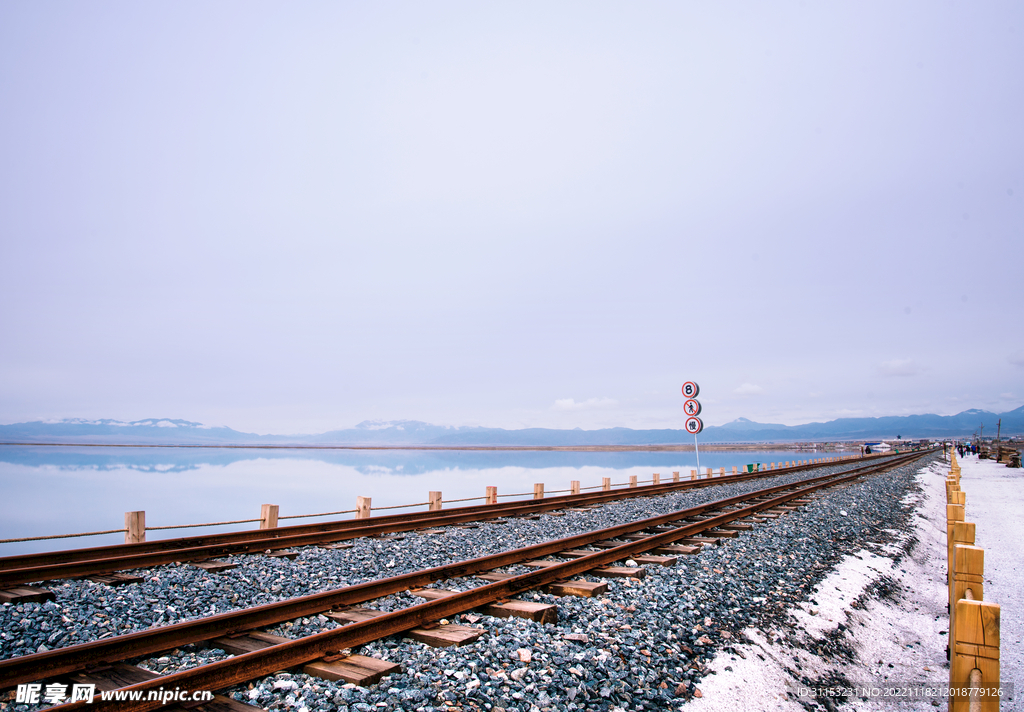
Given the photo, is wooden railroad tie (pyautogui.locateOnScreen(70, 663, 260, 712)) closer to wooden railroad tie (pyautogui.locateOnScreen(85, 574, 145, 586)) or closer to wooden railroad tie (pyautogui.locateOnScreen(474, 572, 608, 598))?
wooden railroad tie (pyautogui.locateOnScreen(85, 574, 145, 586))

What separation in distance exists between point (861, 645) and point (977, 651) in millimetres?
4517

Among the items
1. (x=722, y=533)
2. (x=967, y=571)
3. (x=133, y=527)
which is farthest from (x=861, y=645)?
(x=133, y=527)

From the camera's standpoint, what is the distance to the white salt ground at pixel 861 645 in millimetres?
5293

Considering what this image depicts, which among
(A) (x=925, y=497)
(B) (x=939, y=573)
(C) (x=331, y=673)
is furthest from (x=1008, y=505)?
(C) (x=331, y=673)

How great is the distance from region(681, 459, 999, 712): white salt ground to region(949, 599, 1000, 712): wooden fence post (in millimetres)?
1943

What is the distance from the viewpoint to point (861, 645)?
7.13 meters

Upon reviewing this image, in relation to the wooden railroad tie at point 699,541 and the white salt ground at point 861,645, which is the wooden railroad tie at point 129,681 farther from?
the wooden railroad tie at point 699,541

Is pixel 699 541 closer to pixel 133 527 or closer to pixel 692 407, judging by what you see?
pixel 133 527

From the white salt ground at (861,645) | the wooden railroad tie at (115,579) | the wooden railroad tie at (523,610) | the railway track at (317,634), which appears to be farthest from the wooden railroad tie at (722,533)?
the wooden railroad tie at (115,579)

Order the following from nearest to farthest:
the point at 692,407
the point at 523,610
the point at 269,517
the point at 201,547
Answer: the point at 523,610, the point at 201,547, the point at 269,517, the point at 692,407

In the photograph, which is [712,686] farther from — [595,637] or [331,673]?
[331,673]

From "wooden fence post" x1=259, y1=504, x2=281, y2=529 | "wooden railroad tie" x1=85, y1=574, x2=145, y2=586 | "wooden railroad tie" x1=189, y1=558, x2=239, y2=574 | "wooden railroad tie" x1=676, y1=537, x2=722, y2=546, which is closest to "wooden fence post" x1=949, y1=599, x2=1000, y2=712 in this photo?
"wooden railroad tie" x1=676, y1=537, x2=722, y2=546

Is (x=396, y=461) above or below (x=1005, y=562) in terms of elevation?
below

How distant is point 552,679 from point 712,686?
1.50 metres
